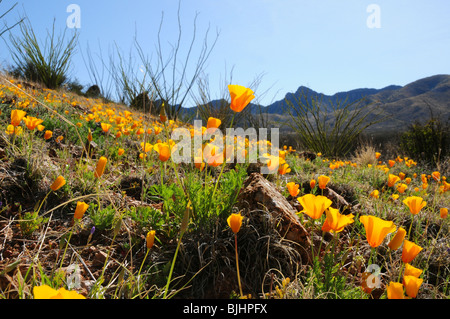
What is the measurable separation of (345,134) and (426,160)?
294 cm

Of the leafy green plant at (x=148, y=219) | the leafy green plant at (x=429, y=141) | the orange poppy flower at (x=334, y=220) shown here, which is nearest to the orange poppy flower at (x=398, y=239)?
the orange poppy flower at (x=334, y=220)

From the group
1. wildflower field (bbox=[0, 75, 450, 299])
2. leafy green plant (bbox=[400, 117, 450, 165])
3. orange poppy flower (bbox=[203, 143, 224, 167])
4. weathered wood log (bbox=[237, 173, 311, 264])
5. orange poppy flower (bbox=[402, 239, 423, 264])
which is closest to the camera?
orange poppy flower (bbox=[402, 239, 423, 264])

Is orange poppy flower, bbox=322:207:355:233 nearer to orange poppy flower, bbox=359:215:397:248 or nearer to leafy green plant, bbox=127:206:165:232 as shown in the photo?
orange poppy flower, bbox=359:215:397:248

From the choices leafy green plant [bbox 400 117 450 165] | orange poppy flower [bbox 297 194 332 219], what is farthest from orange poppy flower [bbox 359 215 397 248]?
leafy green plant [bbox 400 117 450 165]


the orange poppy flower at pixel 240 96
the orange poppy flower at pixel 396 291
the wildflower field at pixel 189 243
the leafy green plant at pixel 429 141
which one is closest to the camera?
the orange poppy flower at pixel 396 291

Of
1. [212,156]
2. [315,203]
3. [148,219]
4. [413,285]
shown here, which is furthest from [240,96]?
[413,285]

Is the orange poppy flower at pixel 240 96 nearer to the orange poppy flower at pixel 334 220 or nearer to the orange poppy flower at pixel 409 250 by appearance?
the orange poppy flower at pixel 334 220

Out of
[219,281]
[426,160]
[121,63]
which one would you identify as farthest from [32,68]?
[426,160]

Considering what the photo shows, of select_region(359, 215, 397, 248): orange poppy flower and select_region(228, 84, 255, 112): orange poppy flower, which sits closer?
select_region(359, 215, 397, 248): orange poppy flower

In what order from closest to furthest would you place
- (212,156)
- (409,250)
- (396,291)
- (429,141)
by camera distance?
(396,291) → (409,250) → (212,156) → (429,141)

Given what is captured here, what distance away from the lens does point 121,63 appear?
7.14 m

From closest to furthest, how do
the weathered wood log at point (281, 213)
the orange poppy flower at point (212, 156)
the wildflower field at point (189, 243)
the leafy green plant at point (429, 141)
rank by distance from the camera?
the wildflower field at point (189, 243) < the orange poppy flower at point (212, 156) < the weathered wood log at point (281, 213) < the leafy green plant at point (429, 141)

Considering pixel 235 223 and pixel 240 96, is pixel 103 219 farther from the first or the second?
pixel 240 96
